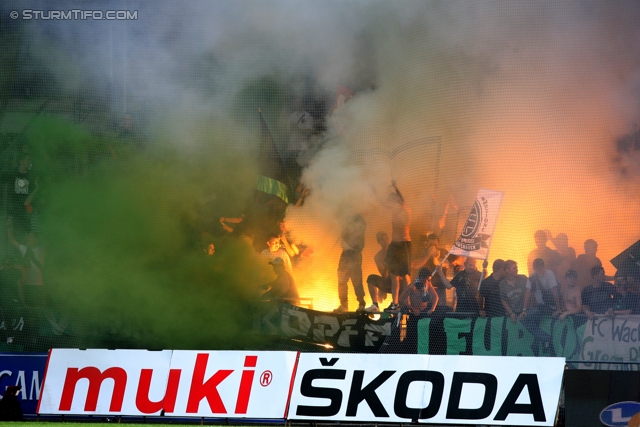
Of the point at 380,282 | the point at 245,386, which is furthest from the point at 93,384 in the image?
the point at 380,282

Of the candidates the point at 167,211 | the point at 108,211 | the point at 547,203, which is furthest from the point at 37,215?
the point at 547,203

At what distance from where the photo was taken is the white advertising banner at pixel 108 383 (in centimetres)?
785

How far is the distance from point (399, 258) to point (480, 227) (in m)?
1.23

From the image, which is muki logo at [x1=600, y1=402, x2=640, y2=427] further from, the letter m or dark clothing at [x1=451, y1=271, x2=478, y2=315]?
the letter m

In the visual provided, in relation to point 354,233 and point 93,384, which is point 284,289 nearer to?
point 354,233

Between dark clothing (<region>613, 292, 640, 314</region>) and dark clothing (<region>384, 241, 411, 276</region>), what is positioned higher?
dark clothing (<region>384, 241, 411, 276</region>)

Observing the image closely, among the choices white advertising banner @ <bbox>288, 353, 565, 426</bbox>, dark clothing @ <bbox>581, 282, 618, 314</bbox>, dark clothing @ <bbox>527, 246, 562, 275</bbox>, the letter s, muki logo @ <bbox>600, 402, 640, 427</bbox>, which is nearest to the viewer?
muki logo @ <bbox>600, 402, 640, 427</bbox>

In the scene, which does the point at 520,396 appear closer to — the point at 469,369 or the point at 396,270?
the point at 469,369

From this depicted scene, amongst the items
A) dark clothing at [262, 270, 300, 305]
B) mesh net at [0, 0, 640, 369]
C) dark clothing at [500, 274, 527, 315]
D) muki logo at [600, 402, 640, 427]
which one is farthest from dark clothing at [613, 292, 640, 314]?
dark clothing at [262, 270, 300, 305]

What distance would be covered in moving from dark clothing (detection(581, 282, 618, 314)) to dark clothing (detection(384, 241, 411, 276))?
240 centimetres

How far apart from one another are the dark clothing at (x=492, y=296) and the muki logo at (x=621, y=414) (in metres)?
2.42

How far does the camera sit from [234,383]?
7.83 meters

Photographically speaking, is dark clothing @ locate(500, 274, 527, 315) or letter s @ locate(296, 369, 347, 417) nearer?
letter s @ locate(296, 369, 347, 417)

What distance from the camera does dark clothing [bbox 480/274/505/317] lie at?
9.68 meters
